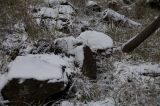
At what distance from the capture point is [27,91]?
3.23 meters

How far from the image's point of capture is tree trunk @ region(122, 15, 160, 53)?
4.21m

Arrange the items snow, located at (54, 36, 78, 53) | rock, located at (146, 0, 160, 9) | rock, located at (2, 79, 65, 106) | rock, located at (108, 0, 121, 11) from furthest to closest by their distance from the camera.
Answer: rock, located at (146, 0, 160, 9)
rock, located at (108, 0, 121, 11)
snow, located at (54, 36, 78, 53)
rock, located at (2, 79, 65, 106)

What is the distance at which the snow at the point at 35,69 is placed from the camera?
3275 mm

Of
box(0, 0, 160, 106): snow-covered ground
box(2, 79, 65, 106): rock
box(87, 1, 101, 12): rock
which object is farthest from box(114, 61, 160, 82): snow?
box(87, 1, 101, 12): rock

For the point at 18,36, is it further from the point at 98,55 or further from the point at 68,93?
the point at 68,93

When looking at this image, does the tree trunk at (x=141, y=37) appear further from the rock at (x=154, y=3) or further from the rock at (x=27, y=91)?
the rock at (x=154, y=3)

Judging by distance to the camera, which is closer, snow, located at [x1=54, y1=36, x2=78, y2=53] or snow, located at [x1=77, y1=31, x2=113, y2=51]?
snow, located at [x1=54, y1=36, x2=78, y2=53]

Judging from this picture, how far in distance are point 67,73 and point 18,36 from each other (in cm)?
130

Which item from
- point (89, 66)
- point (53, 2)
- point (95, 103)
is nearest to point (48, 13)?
point (53, 2)

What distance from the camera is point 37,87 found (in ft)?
10.6

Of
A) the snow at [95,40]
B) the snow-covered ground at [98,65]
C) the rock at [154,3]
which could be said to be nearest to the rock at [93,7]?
the snow-covered ground at [98,65]

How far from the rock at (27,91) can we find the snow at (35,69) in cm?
5

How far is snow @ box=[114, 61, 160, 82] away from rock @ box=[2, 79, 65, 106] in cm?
98

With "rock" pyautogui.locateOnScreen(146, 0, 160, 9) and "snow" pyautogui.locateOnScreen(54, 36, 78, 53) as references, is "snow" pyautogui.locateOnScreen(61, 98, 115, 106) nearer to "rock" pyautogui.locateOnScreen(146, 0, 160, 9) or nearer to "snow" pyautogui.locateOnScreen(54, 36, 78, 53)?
"snow" pyautogui.locateOnScreen(54, 36, 78, 53)
